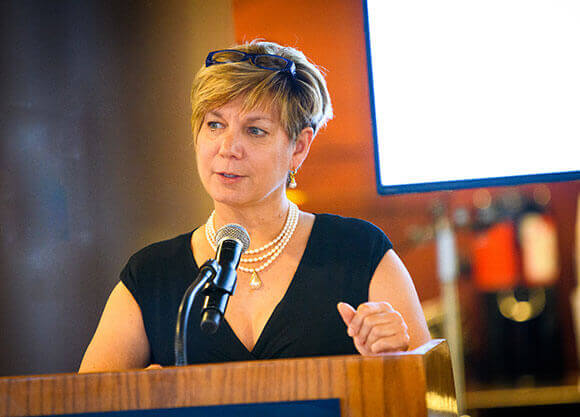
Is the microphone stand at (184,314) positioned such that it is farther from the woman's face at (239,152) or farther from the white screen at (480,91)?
the white screen at (480,91)

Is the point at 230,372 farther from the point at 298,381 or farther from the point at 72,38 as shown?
the point at 72,38

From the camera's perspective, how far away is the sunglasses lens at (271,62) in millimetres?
1702

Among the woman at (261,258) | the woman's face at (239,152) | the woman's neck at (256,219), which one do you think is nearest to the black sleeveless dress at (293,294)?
the woman at (261,258)

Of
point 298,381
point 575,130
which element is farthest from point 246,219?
point 575,130

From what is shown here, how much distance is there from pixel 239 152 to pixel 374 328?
71cm

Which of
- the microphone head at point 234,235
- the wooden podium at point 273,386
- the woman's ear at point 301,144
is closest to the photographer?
the wooden podium at point 273,386

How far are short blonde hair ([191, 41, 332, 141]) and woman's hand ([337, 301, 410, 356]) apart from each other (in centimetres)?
73

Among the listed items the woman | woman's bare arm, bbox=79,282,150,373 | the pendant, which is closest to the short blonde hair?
the woman

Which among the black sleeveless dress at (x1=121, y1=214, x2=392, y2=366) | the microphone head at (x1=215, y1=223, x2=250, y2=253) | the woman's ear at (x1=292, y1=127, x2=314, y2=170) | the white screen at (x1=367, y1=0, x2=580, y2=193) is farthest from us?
the white screen at (x1=367, y1=0, x2=580, y2=193)

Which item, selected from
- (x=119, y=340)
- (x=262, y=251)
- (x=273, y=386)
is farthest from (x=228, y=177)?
(x=273, y=386)

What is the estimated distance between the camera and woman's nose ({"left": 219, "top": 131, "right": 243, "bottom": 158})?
1637 millimetres

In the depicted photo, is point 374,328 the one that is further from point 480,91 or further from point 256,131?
point 480,91

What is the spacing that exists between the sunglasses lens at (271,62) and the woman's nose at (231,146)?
0.69 feet

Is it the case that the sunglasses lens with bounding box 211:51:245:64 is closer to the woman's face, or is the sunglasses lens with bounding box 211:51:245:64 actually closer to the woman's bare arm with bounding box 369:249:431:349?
the woman's face
